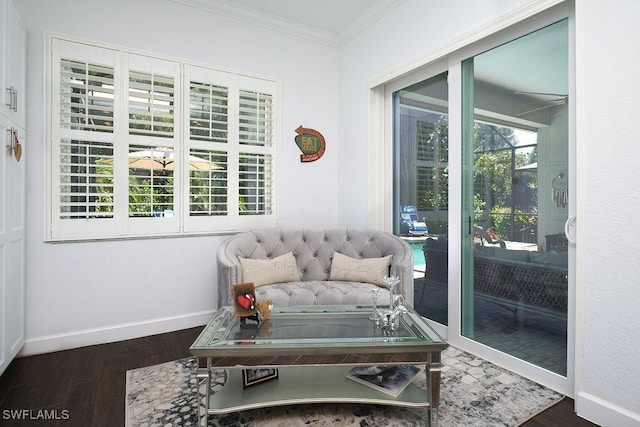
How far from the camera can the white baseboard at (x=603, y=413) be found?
167 cm

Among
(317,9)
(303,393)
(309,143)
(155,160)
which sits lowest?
(303,393)

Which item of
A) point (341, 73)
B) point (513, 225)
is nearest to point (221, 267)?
point (513, 225)

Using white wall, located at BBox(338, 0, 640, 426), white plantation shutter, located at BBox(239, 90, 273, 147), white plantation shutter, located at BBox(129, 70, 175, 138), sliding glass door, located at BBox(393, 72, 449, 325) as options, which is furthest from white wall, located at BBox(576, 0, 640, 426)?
white plantation shutter, located at BBox(129, 70, 175, 138)

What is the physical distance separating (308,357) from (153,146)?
228 centimetres

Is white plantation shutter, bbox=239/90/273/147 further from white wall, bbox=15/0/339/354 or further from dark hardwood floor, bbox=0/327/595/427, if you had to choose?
dark hardwood floor, bbox=0/327/595/427

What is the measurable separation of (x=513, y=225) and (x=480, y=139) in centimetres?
67

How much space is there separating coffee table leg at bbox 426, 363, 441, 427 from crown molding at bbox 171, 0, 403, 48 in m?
2.95

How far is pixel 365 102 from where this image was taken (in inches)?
138

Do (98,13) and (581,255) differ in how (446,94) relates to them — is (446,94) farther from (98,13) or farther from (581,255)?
(98,13)

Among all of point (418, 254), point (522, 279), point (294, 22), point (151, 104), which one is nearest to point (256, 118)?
point (151, 104)

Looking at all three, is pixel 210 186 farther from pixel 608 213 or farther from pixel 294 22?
pixel 608 213

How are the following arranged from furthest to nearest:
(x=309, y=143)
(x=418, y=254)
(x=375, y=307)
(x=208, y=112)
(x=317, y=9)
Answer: (x=309, y=143), (x=317, y=9), (x=208, y=112), (x=418, y=254), (x=375, y=307)

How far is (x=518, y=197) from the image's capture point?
2324 millimetres

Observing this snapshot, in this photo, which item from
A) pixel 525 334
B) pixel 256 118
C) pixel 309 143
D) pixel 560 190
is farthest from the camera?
pixel 309 143
